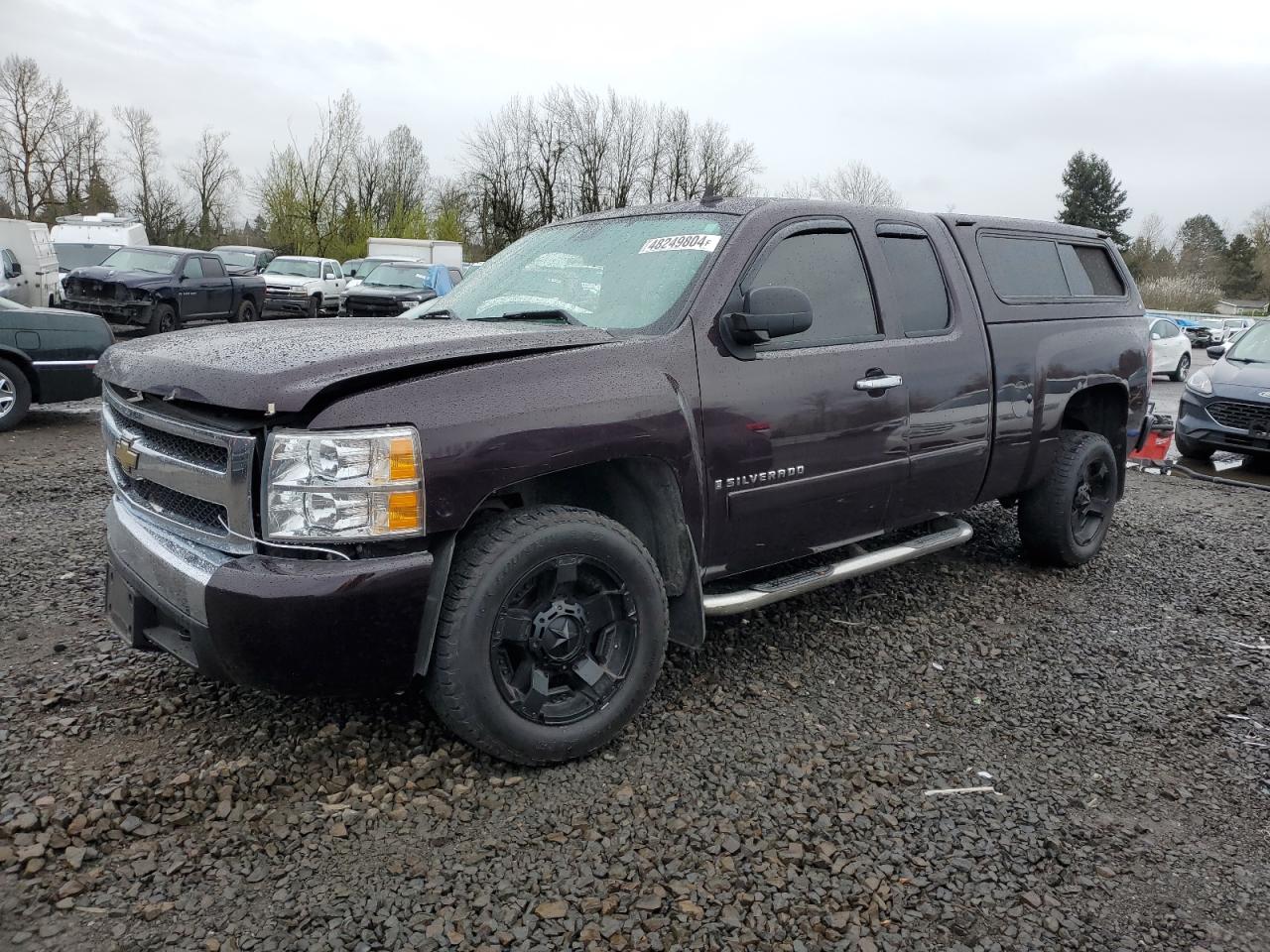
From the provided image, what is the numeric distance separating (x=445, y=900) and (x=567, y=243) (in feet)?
9.08

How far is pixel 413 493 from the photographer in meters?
2.68

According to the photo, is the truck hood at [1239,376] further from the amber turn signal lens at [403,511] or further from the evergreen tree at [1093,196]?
the evergreen tree at [1093,196]

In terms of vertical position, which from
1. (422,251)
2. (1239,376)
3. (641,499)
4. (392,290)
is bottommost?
(1239,376)

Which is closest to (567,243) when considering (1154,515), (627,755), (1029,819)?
(627,755)

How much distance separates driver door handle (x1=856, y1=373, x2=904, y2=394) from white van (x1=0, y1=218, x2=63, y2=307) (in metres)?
16.0

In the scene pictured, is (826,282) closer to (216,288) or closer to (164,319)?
(164,319)

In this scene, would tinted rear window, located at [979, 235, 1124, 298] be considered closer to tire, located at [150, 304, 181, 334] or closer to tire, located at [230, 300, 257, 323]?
tire, located at [150, 304, 181, 334]

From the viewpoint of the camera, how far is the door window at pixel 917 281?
14.1 ft

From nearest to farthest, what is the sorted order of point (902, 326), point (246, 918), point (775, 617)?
point (246, 918) → point (902, 326) → point (775, 617)

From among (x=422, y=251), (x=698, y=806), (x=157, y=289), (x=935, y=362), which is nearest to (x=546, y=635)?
(x=698, y=806)

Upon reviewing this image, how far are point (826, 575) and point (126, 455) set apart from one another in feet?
8.37

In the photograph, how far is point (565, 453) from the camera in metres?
2.97

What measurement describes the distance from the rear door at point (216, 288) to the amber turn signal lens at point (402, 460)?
692 inches

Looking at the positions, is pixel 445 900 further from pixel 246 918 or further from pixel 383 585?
pixel 383 585
